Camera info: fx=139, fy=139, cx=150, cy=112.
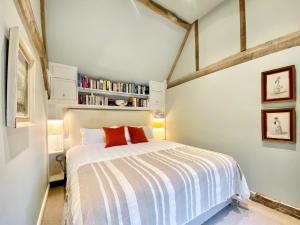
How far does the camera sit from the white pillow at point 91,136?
2.59 metres

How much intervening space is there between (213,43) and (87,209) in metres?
3.08

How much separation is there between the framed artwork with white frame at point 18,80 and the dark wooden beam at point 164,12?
2.03 m

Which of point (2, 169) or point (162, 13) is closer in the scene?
point (2, 169)

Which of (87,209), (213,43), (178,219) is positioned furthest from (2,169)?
(213,43)

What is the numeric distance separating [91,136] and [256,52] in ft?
9.96

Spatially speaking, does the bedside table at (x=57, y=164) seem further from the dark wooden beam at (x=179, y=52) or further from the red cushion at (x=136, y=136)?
the dark wooden beam at (x=179, y=52)

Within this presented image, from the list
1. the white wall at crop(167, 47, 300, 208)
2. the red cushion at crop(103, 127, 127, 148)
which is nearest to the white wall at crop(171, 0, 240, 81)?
the white wall at crop(167, 47, 300, 208)

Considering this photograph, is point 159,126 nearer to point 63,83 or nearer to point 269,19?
point 63,83

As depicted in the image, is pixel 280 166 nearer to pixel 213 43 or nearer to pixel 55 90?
pixel 213 43

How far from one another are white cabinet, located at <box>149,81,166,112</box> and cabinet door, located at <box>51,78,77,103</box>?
5.85ft

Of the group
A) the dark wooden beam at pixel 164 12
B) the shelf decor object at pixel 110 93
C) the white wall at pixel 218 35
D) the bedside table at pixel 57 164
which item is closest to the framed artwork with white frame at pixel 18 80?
the shelf decor object at pixel 110 93

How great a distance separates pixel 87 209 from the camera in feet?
2.74

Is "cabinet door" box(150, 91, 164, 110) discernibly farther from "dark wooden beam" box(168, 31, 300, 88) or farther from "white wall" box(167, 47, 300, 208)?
"dark wooden beam" box(168, 31, 300, 88)

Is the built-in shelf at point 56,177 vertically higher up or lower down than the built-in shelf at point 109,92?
lower down
